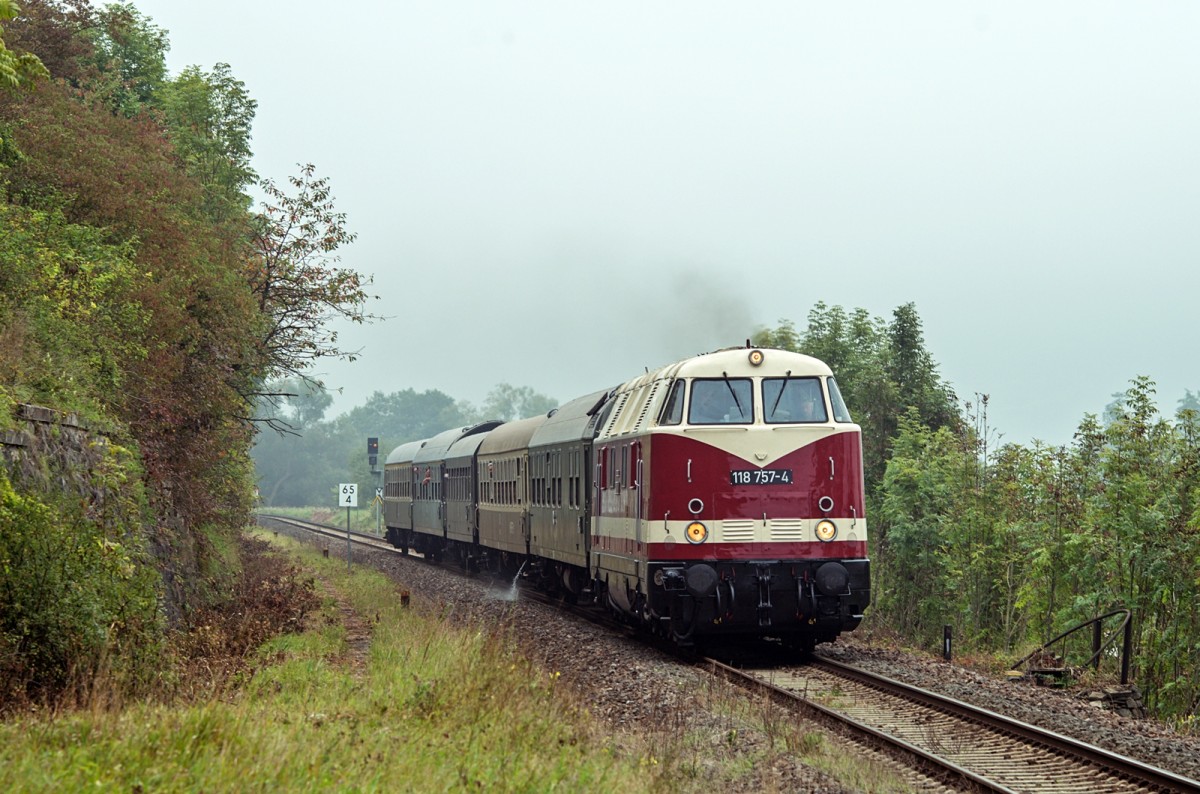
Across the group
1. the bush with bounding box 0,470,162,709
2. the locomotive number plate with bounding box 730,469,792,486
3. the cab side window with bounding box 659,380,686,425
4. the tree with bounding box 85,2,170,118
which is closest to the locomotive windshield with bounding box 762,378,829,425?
the locomotive number plate with bounding box 730,469,792,486

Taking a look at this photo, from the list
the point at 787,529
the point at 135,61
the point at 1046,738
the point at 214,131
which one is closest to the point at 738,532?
the point at 787,529

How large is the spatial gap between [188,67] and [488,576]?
609 inches

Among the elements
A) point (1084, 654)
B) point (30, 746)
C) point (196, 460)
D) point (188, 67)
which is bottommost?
point (1084, 654)

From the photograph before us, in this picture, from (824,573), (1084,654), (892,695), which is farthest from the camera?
(1084,654)

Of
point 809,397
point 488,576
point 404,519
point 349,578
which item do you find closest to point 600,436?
point 809,397

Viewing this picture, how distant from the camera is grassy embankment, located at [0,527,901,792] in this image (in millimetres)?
6785

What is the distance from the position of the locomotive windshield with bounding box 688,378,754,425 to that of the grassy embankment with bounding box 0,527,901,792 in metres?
3.53

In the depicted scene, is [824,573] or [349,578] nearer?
[824,573]

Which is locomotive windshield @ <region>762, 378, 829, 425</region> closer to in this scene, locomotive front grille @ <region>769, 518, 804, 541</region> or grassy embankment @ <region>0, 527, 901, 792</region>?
locomotive front grille @ <region>769, 518, 804, 541</region>

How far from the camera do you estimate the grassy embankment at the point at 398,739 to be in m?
6.79

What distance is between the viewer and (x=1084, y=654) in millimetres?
21750

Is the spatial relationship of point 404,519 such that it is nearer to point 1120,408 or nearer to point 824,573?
point 1120,408

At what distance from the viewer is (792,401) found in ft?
51.9

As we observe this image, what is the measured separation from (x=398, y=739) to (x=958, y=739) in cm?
516
